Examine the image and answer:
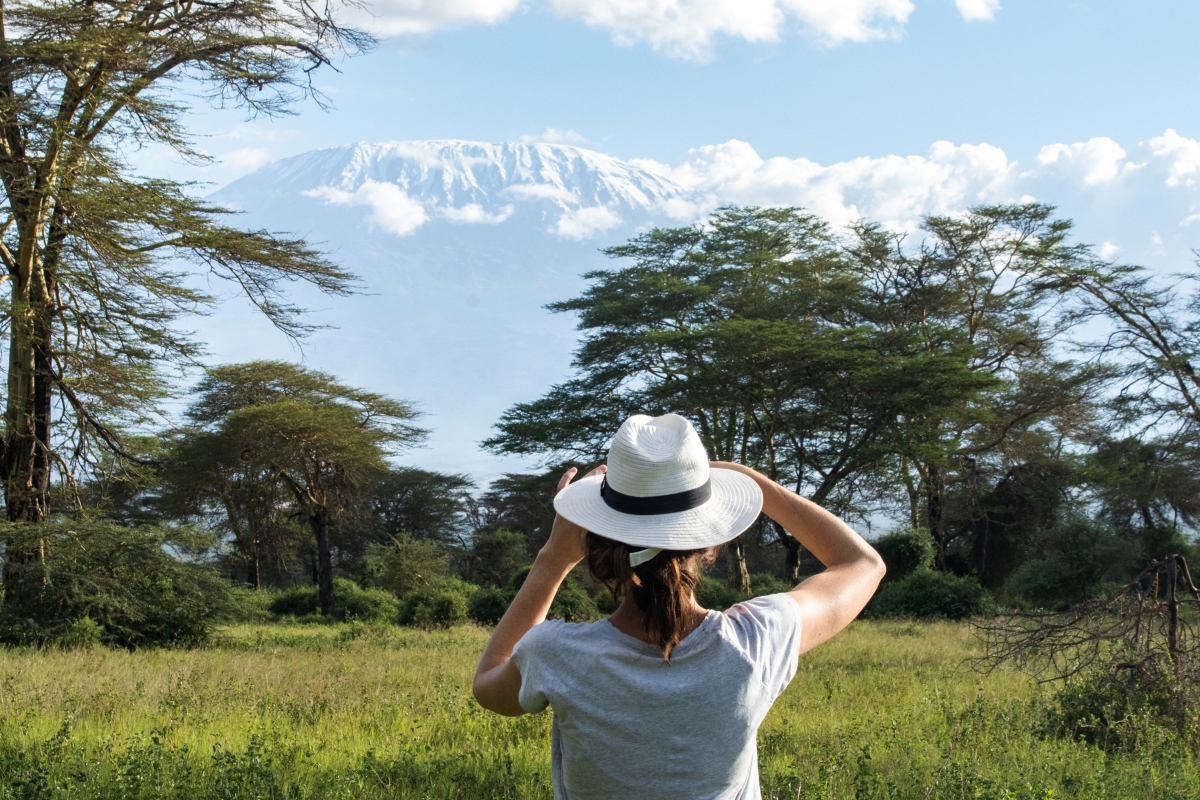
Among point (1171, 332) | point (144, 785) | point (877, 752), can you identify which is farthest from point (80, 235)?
point (1171, 332)

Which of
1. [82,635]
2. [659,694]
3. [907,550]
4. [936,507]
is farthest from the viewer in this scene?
[936,507]

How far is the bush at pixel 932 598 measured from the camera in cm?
1906

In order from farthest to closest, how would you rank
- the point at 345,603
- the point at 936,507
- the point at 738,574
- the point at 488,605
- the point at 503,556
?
the point at 503,556, the point at 936,507, the point at 738,574, the point at 345,603, the point at 488,605

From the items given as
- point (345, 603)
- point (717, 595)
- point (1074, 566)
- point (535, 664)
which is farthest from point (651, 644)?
point (1074, 566)

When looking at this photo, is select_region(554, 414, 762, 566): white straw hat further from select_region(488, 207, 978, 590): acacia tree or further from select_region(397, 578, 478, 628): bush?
select_region(488, 207, 978, 590): acacia tree

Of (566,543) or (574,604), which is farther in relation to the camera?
(574,604)

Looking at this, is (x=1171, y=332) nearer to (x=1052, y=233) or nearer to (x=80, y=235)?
(x=1052, y=233)

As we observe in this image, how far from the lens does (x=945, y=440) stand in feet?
73.1

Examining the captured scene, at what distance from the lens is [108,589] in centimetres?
1147

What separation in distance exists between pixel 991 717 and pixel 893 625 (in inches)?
403

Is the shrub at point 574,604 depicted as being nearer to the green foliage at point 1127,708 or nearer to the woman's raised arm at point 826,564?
the green foliage at point 1127,708

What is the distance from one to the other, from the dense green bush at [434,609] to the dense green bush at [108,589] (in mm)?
4701

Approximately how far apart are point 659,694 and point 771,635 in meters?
0.21

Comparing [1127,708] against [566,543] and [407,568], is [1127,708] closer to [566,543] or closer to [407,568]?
[566,543]
